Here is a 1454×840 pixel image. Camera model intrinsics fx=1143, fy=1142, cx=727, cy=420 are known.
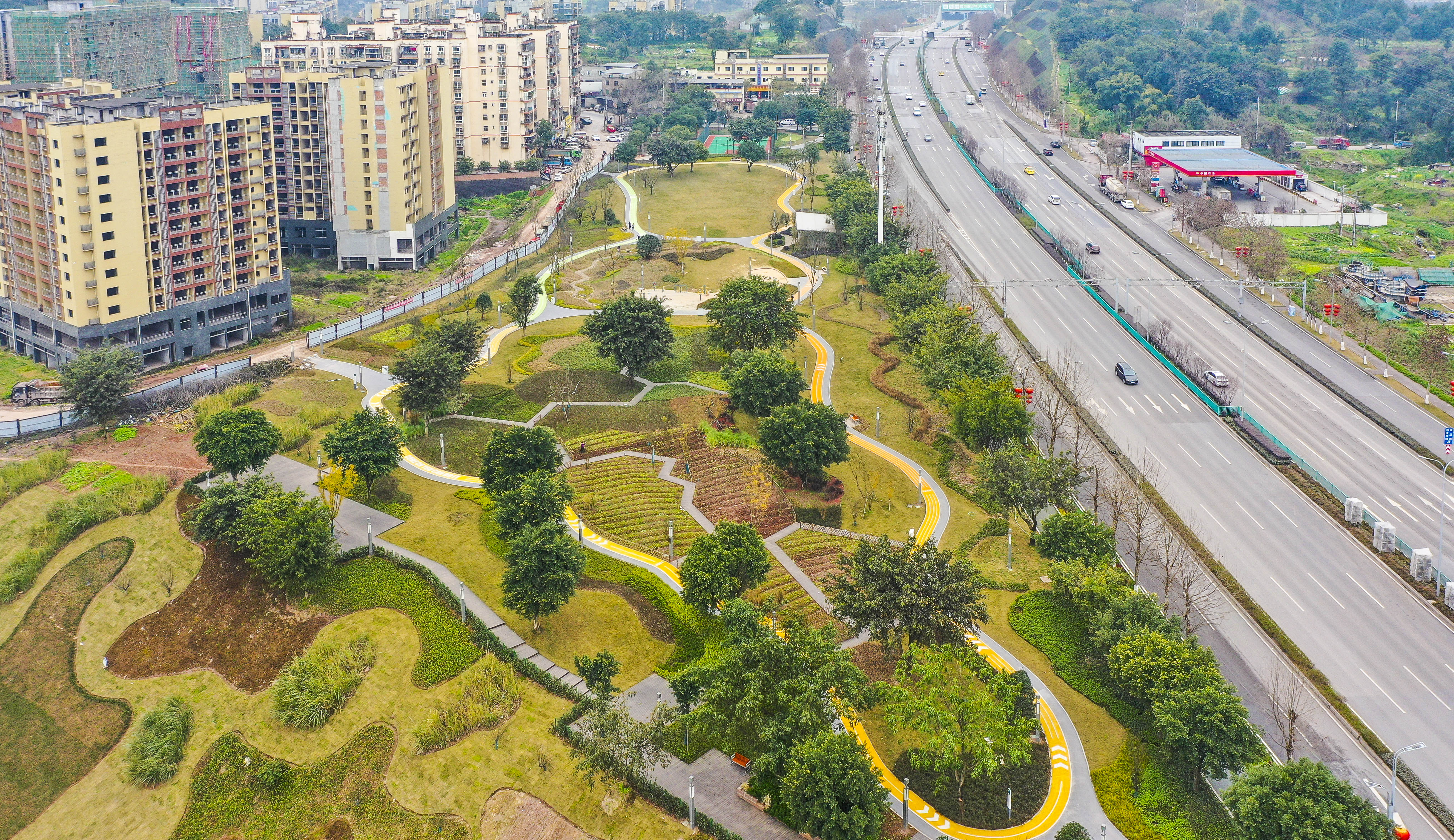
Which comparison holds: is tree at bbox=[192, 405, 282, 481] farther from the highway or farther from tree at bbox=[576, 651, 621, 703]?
the highway

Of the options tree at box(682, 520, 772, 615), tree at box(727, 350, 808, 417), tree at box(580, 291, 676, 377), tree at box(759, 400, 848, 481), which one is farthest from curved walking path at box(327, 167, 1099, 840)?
tree at box(580, 291, 676, 377)

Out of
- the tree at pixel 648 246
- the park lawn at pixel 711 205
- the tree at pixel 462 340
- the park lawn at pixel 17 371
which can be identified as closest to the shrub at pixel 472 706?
the tree at pixel 462 340

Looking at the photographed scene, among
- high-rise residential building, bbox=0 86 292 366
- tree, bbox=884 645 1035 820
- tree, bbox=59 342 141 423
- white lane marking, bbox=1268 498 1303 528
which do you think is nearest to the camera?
tree, bbox=884 645 1035 820

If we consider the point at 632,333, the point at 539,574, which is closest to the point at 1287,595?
the point at 539,574

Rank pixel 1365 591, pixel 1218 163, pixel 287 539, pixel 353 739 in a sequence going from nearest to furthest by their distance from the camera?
pixel 353 739
pixel 287 539
pixel 1365 591
pixel 1218 163

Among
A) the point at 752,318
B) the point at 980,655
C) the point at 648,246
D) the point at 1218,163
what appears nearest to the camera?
the point at 980,655

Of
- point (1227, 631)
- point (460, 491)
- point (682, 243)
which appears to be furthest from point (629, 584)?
point (682, 243)

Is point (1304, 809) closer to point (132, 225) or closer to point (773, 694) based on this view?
point (773, 694)
